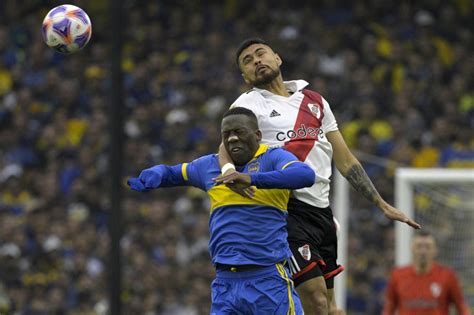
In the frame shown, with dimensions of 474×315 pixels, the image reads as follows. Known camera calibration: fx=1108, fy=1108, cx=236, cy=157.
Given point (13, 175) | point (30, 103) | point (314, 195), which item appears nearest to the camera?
point (314, 195)

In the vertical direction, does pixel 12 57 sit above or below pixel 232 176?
above

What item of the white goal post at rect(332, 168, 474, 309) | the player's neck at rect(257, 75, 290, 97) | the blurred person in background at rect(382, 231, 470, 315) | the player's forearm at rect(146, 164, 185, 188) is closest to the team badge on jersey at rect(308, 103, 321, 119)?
the player's neck at rect(257, 75, 290, 97)

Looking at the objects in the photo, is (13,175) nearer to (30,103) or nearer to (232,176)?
(30,103)

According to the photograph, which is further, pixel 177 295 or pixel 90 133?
pixel 90 133

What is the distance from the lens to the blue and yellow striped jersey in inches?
212

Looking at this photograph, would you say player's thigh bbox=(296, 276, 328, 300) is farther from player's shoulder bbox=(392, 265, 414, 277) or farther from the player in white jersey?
player's shoulder bbox=(392, 265, 414, 277)

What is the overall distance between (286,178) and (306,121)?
0.82 metres

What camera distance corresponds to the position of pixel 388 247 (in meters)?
12.6

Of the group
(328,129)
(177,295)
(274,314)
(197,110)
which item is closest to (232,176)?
(274,314)

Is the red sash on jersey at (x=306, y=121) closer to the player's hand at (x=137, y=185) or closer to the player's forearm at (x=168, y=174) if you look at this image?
the player's forearm at (x=168, y=174)

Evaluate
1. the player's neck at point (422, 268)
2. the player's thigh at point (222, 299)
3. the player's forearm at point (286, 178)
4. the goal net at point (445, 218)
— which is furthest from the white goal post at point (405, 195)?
the player's forearm at point (286, 178)

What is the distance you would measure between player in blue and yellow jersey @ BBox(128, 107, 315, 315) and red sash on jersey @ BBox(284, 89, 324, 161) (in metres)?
0.39

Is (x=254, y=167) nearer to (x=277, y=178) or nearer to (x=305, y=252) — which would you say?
(x=277, y=178)

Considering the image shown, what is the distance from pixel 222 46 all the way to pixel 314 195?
354 inches
